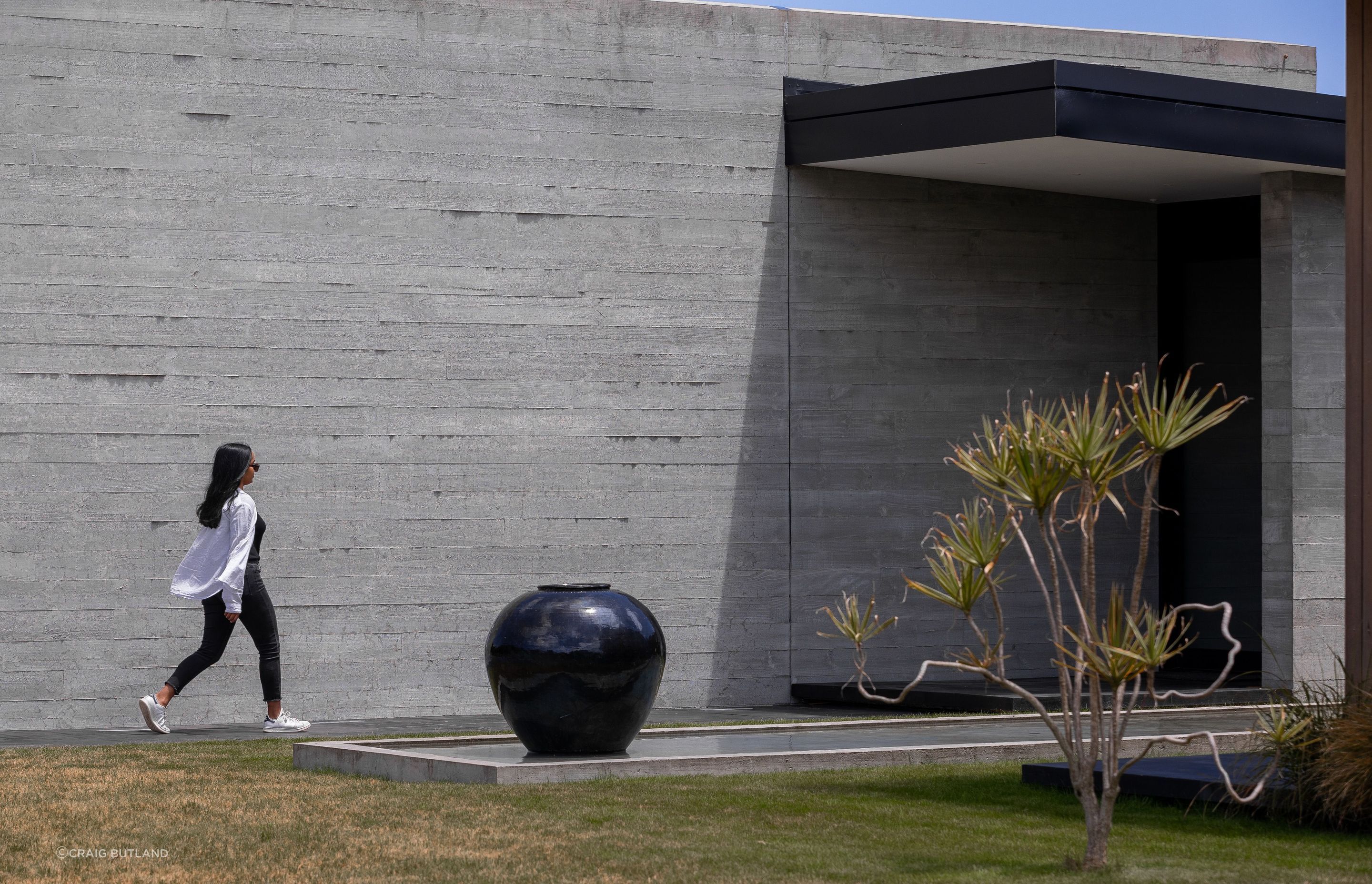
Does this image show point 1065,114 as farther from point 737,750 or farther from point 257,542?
point 257,542

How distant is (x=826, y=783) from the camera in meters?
9.26

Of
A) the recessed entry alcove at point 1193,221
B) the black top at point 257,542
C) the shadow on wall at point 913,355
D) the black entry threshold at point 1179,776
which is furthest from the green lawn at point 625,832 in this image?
the shadow on wall at point 913,355

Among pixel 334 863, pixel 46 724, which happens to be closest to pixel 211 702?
pixel 46 724

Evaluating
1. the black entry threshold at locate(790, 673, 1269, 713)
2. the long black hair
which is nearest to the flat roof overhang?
the black entry threshold at locate(790, 673, 1269, 713)

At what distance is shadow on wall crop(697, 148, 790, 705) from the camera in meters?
14.6

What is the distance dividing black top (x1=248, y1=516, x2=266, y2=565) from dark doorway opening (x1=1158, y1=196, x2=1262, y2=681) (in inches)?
324

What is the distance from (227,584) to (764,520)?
14.8ft

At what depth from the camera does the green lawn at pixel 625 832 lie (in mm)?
6902

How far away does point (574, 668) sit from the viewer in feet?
30.9

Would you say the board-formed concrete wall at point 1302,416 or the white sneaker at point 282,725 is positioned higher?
the board-formed concrete wall at point 1302,416

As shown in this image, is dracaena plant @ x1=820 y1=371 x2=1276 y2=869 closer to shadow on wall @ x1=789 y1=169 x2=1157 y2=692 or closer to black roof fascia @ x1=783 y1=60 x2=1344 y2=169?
black roof fascia @ x1=783 y1=60 x2=1344 y2=169

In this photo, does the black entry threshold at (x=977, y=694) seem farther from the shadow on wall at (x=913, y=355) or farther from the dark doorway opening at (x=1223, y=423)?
the dark doorway opening at (x=1223, y=423)

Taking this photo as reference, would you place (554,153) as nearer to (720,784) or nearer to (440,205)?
(440,205)

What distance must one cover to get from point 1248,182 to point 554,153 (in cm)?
557
